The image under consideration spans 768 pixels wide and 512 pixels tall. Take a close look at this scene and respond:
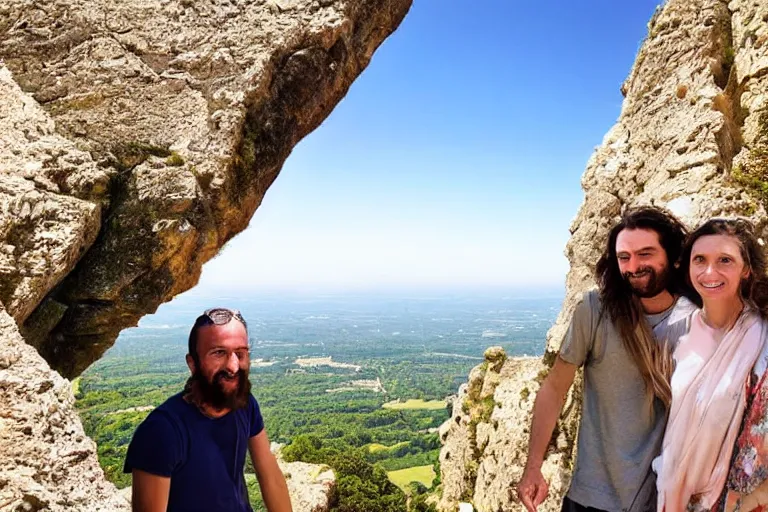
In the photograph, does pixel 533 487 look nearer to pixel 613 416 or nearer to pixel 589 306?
pixel 613 416

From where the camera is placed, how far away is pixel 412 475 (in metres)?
50.5

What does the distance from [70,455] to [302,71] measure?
6.57 m

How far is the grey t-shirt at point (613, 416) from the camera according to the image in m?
3.28

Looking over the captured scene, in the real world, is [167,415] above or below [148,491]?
above

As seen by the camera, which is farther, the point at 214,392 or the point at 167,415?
the point at 214,392

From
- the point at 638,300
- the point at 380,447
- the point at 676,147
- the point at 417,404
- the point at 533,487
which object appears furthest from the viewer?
the point at 417,404

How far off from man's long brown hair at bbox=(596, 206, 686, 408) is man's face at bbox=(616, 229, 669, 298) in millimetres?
32

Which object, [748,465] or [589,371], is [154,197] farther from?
[748,465]

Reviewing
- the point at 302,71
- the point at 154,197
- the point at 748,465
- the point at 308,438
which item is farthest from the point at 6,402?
the point at 308,438

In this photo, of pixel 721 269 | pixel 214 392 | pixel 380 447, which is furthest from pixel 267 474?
pixel 380 447

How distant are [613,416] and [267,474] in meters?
2.32

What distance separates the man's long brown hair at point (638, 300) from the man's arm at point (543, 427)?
47 centimetres

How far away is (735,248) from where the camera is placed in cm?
306

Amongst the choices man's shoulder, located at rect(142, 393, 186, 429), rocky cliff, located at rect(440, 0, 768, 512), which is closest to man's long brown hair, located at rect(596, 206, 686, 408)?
man's shoulder, located at rect(142, 393, 186, 429)
